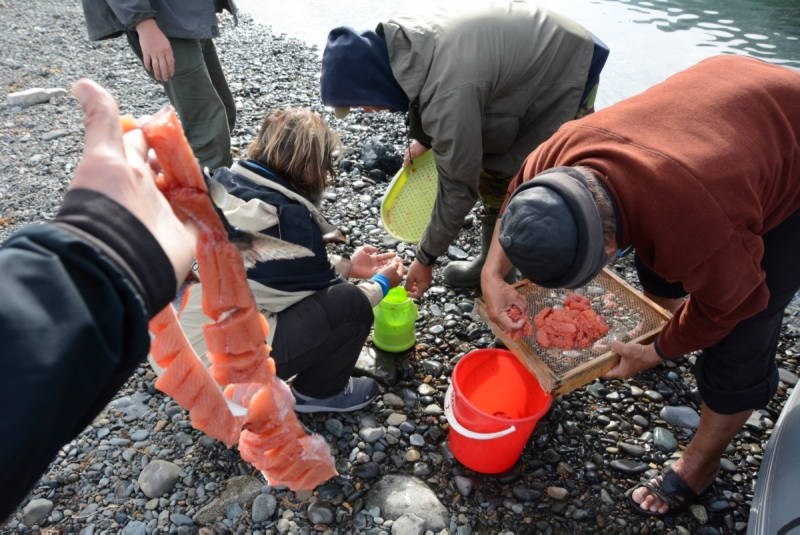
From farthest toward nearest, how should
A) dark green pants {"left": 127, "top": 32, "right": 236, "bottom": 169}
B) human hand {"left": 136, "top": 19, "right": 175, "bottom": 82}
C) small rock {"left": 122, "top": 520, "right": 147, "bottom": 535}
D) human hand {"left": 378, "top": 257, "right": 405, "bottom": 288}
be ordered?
dark green pants {"left": 127, "top": 32, "right": 236, "bottom": 169} → human hand {"left": 136, "top": 19, "right": 175, "bottom": 82} → human hand {"left": 378, "top": 257, "right": 405, "bottom": 288} → small rock {"left": 122, "top": 520, "right": 147, "bottom": 535}

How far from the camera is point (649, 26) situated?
1058 cm

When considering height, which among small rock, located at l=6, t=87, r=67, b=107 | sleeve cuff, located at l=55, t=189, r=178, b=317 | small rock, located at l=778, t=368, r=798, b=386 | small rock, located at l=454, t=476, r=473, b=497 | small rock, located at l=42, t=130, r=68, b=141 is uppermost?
sleeve cuff, located at l=55, t=189, r=178, b=317

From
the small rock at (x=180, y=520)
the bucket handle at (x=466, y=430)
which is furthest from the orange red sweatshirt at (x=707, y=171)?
the small rock at (x=180, y=520)

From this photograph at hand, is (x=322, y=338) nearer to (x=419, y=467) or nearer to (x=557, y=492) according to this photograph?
(x=419, y=467)

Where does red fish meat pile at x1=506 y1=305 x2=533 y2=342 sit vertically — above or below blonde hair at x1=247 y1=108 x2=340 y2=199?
below

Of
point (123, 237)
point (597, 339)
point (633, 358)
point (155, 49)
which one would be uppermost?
point (123, 237)

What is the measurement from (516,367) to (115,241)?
2.62 meters

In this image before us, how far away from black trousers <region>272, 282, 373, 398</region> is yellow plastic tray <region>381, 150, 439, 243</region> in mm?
1276

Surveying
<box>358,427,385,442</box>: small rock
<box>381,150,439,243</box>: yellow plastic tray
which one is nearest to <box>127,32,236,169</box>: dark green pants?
<box>381,150,439,243</box>: yellow plastic tray

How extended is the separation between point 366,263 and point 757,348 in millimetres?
2314

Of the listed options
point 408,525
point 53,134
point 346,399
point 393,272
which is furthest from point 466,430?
point 53,134

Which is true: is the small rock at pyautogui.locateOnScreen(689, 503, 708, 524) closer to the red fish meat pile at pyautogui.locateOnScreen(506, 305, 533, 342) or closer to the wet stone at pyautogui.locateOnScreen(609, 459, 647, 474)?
the wet stone at pyautogui.locateOnScreen(609, 459, 647, 474)

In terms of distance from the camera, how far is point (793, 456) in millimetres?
2326

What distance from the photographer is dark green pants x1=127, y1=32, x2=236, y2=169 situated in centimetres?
419
